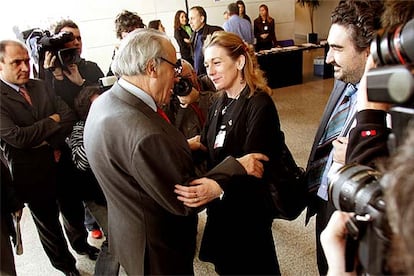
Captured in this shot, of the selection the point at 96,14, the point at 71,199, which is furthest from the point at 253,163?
the point at 96,14

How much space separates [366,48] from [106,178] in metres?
1.02

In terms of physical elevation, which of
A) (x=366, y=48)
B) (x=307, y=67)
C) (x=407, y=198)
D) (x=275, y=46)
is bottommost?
(x=307, y=67)

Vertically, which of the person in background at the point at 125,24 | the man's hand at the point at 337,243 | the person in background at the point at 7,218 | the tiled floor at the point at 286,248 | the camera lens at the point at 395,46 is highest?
the person in background at the point at 125,24

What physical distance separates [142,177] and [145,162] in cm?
6

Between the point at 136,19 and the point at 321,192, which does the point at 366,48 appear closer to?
the point at 321,192

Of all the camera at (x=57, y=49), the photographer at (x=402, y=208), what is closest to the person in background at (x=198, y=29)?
the camera at (x=57, y=49)

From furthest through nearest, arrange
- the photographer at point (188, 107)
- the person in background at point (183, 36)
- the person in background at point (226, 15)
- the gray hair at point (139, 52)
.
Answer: the person in background at point (226, 15), the person in background at point (183, 36), the photographer at point (188, 107), the gray hair at point (139, 52)

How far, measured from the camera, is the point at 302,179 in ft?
5.23

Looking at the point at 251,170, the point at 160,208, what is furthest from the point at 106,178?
the point at 251,170

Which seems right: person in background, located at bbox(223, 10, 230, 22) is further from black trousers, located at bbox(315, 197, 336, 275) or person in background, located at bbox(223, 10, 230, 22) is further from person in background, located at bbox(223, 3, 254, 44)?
black trousers, located at bbox(315, 197, 336, 275)

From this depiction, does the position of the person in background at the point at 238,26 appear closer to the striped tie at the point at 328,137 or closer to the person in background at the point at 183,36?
the person in background at the point at 183,36

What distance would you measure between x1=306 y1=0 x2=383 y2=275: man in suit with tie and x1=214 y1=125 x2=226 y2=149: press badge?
0.40m

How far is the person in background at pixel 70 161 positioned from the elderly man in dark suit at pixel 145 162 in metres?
1.02

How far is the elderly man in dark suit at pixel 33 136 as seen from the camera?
1985mm
